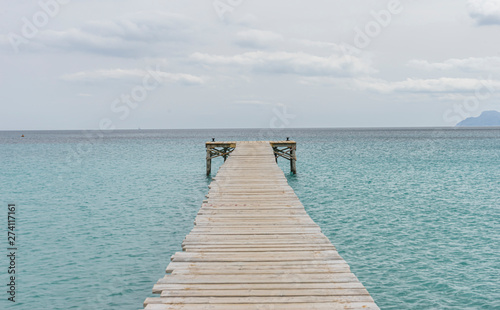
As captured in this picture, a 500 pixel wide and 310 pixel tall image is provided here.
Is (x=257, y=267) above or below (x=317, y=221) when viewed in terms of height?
above

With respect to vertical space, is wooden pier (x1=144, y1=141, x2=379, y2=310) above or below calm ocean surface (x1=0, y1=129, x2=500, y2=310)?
above

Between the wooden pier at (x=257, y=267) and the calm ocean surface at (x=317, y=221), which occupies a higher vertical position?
the wooden pier at (x=257, y=267)

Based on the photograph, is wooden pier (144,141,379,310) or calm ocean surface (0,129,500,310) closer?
wooden pier (144,141,379,310)

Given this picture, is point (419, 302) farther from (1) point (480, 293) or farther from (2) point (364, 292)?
(2) point (364, 292)

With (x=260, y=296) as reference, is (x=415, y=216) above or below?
below

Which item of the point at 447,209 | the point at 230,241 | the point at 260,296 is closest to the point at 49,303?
the point at 230,241

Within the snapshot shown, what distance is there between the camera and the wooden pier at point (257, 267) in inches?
195

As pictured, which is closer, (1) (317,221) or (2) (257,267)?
(2) (257,267)

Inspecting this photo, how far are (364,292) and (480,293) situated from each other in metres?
5.53

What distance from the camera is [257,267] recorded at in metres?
6.08

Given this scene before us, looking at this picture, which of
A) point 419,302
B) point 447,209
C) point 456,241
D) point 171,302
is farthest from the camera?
point 447,209

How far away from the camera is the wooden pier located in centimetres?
495

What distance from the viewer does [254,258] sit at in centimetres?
646

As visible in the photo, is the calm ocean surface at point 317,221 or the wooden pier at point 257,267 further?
the calm ocean surface at point 317,221
